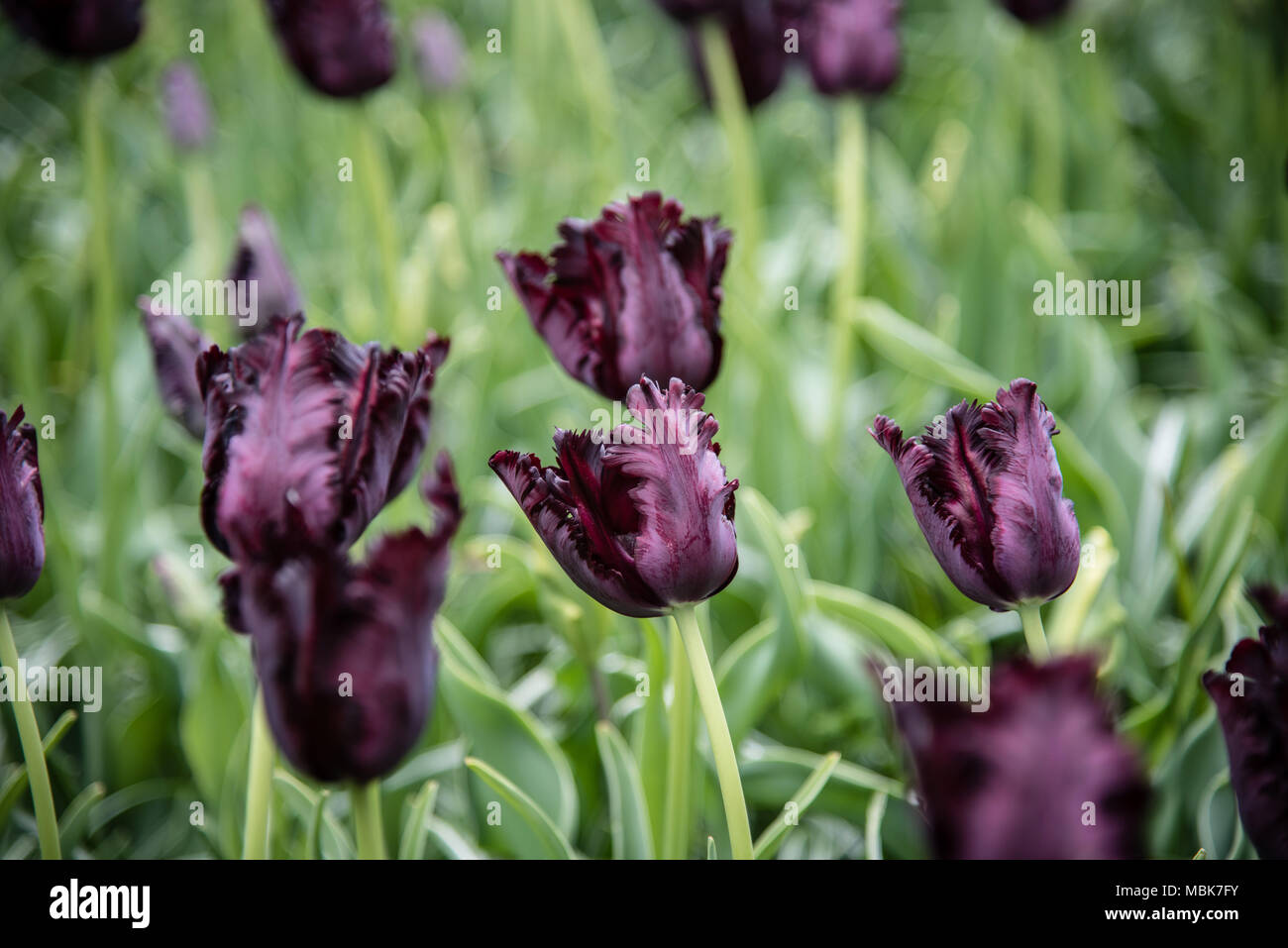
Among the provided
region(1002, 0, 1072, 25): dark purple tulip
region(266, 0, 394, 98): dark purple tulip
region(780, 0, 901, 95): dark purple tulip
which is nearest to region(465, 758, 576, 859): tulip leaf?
region(266, 0, 394, 98): dark purple tulip

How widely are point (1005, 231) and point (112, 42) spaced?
3.42 feet

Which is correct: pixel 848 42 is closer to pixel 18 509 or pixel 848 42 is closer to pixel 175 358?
pixel 175 358

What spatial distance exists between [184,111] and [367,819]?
1254 mm

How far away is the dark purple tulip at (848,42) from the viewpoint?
119 centimetres

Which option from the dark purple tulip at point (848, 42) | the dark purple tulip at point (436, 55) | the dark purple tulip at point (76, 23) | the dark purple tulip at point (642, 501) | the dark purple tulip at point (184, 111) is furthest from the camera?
the dark purple tulip at point (436, 55)

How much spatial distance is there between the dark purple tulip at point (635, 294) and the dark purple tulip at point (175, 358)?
27 cm

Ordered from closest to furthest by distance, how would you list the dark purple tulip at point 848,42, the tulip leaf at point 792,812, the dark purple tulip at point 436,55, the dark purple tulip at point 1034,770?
1. the dark purple tulip at point 1034,770
2. the tulip leaf at point 792,812
3. the dark purple tulip at point 848,42
4. the dark purple tulip at point 436,55

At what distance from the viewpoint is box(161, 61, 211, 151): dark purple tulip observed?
153cm

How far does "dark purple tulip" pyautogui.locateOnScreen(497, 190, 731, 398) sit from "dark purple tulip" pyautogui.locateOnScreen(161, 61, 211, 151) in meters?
1.02

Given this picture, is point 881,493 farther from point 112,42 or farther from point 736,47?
point 112,42

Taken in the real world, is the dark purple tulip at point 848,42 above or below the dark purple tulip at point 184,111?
below

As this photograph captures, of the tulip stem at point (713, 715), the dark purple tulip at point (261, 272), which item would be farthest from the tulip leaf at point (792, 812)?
the dark purple tulip at point (261, 272)

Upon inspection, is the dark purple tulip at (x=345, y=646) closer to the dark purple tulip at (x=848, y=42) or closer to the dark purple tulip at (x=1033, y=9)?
the dark purple tulip at (x=848, y=42)
